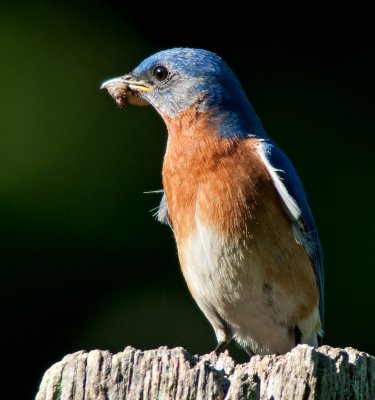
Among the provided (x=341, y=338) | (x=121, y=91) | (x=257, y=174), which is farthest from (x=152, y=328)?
(x=257, y=174)

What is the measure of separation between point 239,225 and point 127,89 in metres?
1.53

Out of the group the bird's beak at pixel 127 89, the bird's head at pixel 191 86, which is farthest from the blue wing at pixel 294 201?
the bird's beak at pixel 127 89

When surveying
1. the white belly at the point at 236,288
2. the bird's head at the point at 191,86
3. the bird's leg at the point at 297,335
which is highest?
the bird's head at the point at 191,86

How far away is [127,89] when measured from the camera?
646 cm

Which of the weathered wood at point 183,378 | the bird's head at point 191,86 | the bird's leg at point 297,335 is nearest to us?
the weathered wood at point 183,378

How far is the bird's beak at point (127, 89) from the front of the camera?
21.0ft

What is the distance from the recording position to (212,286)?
5500 mm

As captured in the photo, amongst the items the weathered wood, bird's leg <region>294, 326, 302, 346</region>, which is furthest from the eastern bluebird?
the weathered wood

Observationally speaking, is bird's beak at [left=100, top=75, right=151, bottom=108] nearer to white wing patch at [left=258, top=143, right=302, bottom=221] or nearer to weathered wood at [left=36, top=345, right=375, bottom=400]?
white wing patch at [left=258, top=143, right=302, bottom=221]

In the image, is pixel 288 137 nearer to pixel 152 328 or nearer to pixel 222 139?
pixel 152 328

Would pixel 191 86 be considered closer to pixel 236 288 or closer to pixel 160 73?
pixel 160 73

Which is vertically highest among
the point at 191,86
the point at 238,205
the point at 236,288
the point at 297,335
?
the point at 191,86

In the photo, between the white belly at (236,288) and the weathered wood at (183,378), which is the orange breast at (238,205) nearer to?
the white belly at (236,288)

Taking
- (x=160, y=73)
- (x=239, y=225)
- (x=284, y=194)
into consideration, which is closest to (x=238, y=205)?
(x=239, y=225)
